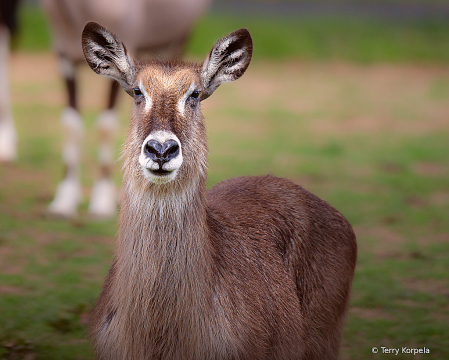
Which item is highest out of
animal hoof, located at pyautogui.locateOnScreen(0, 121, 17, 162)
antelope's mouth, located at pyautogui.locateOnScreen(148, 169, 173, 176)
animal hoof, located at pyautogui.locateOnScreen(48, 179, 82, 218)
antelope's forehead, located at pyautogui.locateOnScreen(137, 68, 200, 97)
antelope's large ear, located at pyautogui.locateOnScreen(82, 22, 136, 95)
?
antelope's large ear, located at pyautogui.locateOnScreen(82, 22, 136, 95)

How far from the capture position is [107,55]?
14.1 feet

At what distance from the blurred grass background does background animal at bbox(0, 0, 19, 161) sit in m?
0.32

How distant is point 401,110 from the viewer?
14828 millimetres

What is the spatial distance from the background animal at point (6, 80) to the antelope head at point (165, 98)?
6.85 metres

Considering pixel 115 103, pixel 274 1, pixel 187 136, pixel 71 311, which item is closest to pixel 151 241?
pixel 187 136

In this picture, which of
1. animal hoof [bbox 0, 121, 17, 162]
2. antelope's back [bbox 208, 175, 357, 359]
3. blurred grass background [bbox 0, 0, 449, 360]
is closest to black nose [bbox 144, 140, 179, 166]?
antelope's back [bbox 208, 175, 357, 359]

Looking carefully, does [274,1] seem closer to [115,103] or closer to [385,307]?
[115,103]

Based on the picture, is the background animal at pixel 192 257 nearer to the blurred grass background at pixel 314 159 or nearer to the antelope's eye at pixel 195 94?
the antelope's eye at pixel 195 94

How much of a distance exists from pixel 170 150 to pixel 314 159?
302 inches

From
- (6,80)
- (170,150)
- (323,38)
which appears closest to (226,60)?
(170,150)

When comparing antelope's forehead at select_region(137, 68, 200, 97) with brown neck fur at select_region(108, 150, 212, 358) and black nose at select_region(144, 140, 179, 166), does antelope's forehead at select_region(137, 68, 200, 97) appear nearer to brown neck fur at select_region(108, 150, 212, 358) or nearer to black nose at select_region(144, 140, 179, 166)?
black nose at select_region(144, 140, 179, 166)

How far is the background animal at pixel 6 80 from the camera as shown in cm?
1074

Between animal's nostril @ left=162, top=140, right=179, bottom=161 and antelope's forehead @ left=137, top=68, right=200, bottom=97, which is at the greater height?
antelope's forehead @ left=137, top=68, right=200, bottom=97

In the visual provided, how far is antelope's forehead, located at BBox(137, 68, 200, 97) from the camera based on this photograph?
3.99 m
